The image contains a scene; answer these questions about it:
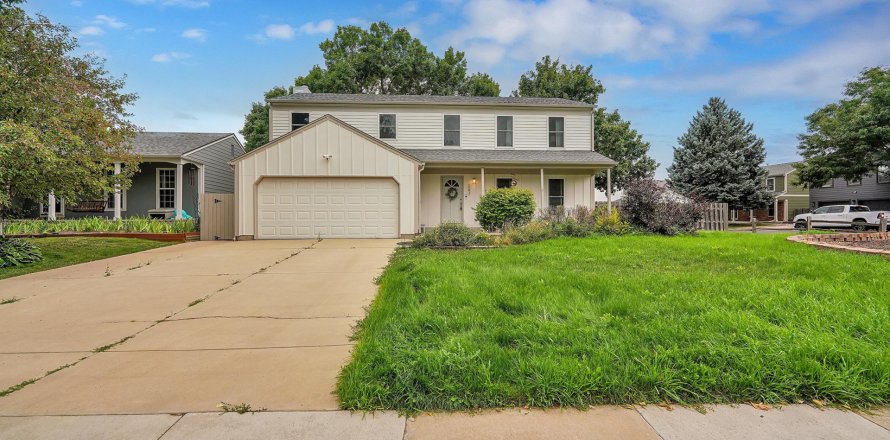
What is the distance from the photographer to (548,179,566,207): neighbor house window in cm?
1714

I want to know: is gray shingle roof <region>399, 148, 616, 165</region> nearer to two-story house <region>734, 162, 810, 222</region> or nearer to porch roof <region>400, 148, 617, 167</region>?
porch roof <region>400, 148, 617, 167</region>

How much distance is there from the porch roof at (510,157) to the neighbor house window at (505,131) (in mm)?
467

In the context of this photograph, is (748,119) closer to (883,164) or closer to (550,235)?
(883,164)

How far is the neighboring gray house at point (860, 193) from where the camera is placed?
27.8m

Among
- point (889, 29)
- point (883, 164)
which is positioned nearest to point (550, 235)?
point (889, 29)

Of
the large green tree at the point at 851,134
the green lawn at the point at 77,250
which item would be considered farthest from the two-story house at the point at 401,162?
the large green tree at the point at 851,134

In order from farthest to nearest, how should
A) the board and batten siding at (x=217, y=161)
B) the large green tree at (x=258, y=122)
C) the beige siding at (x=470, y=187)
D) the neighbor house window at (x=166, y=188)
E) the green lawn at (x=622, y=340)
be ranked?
1. the large green tree at (x=258, y=122)
2. the board and batten siding at (x=217, y=161)
3. the neighbor house window at (x=166, y=188)
4. the beige siding at (x=470, y=187)
5. the green lawn at (x=622, y=340)

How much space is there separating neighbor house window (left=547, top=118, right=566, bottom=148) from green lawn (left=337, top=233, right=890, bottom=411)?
41.1 ft

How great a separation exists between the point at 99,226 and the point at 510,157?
1517 cm

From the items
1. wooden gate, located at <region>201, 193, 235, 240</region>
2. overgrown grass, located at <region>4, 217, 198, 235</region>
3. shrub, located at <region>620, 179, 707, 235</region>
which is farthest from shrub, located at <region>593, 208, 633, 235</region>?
overgrown grass, located at <region>4, 217, 198, 235</region>

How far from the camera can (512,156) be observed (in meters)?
16.1

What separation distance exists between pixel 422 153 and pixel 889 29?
1479 cm

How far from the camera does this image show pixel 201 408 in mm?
2344

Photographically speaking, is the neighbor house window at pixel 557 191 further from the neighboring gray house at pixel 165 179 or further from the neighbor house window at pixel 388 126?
the neighboring gray house at pixel 165 179
